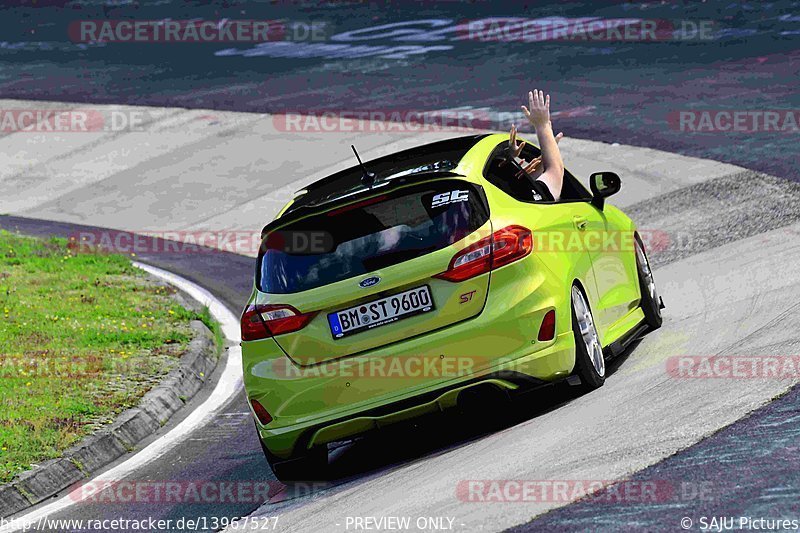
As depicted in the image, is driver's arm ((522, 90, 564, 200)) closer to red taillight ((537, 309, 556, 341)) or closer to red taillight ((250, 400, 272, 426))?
red taillight ((537, 309, 556, 341))

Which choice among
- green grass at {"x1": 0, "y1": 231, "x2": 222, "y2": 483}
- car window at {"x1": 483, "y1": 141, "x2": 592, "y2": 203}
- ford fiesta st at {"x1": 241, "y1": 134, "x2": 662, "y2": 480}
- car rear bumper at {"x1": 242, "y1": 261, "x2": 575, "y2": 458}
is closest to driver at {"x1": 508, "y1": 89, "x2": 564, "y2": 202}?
car window at {"x1": 483, "y1": 141, "x2": 592, "y2": 203}

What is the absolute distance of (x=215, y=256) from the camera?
1599cm

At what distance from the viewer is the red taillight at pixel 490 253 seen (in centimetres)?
748

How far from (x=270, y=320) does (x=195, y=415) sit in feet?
8.86

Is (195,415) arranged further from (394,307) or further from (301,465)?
(394,307)

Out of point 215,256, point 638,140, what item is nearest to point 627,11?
point 638,140

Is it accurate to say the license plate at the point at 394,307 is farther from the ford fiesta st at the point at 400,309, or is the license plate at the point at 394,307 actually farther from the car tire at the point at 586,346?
the car tire at the point at 586,346

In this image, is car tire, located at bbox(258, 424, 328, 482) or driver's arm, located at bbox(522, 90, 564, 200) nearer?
car tire, located at bbox(258, 424, 328, 482)

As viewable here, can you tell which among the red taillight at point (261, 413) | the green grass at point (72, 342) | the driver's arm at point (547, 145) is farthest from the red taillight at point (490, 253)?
the green grass at point (72, 342)

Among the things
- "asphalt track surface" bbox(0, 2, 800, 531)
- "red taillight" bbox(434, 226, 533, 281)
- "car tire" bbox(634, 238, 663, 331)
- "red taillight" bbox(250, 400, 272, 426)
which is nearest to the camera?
"asphalt track surface" bbox(0, 2, 800, 531)

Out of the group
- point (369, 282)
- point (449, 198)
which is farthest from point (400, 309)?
point (449, 198)

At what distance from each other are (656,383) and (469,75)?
15176mm

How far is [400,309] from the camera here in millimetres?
7508

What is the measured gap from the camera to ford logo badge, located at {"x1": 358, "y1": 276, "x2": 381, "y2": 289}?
7484 mm
